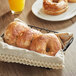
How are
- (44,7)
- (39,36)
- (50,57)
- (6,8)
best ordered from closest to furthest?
(50,57) < (39,36) < (44,7) < (6,8)

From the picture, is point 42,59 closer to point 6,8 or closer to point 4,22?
point 4,22

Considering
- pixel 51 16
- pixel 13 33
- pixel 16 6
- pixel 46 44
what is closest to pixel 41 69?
pixel 46 44

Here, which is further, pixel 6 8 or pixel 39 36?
pixel 6 8

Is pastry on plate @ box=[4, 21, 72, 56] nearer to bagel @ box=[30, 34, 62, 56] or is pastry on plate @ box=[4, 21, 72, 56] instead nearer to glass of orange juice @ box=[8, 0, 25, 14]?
bagel @ box=[30, 34, 62, 56]

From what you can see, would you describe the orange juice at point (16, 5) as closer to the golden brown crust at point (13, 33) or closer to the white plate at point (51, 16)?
the white plate at point (51, 16)

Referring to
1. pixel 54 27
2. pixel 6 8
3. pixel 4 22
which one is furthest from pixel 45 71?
pixel 6 8

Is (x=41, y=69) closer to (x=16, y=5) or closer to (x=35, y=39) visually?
(x=35, y=39)
